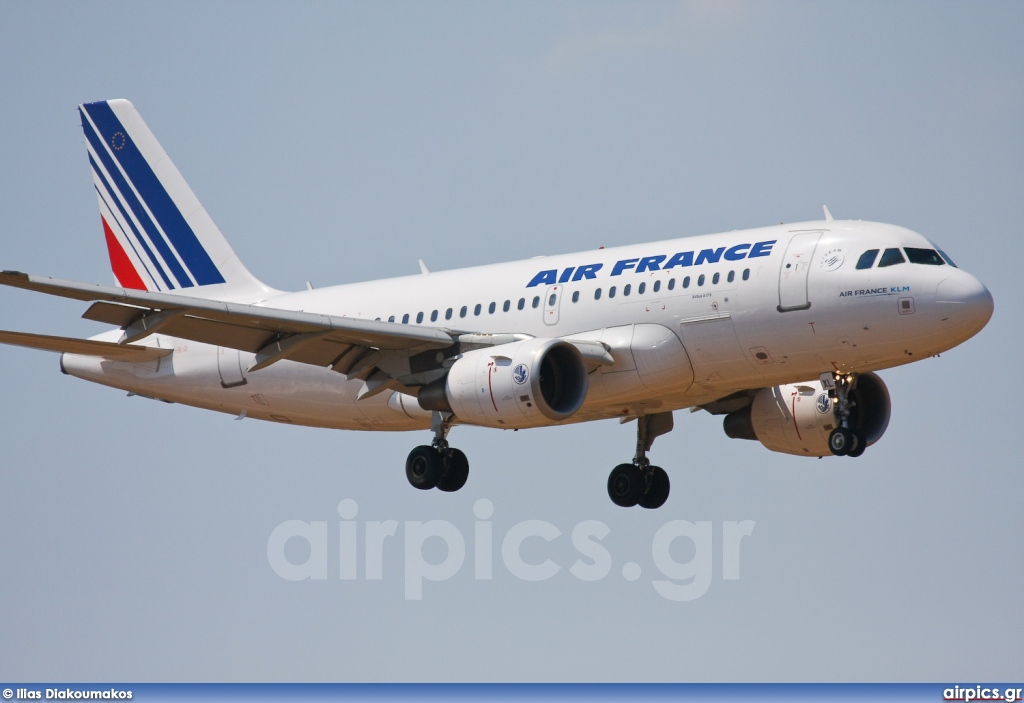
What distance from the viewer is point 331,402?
39.5 meters

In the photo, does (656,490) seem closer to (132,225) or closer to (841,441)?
(841,441)

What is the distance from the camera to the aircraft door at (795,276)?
3325 centimetres

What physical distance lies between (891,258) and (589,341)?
6404 millimetres

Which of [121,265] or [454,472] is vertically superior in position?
[121,265]

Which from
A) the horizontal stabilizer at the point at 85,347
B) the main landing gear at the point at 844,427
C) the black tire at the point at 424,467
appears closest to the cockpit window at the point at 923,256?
the main landing gear at the point at 844,427

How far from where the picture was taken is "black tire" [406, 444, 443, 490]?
36.8 metres

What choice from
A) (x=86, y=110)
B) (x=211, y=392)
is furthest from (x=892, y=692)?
(x=86, y=110)

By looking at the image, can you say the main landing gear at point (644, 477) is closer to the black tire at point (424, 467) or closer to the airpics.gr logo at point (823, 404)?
the airpics.gr logo at point (823, 404)

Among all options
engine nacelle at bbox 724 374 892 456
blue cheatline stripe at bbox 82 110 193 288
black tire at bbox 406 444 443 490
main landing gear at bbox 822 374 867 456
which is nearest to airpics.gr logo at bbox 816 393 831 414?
engine nacelle at bbox 724 374 892 456

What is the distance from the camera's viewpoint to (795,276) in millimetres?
33375

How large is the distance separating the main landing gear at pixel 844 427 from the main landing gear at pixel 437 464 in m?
8.15

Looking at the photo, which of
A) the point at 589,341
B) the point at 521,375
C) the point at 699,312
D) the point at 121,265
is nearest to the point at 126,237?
the point at 121,265

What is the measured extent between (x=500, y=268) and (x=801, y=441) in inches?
325

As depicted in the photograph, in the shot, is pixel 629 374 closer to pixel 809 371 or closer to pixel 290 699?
pixel 809 371
